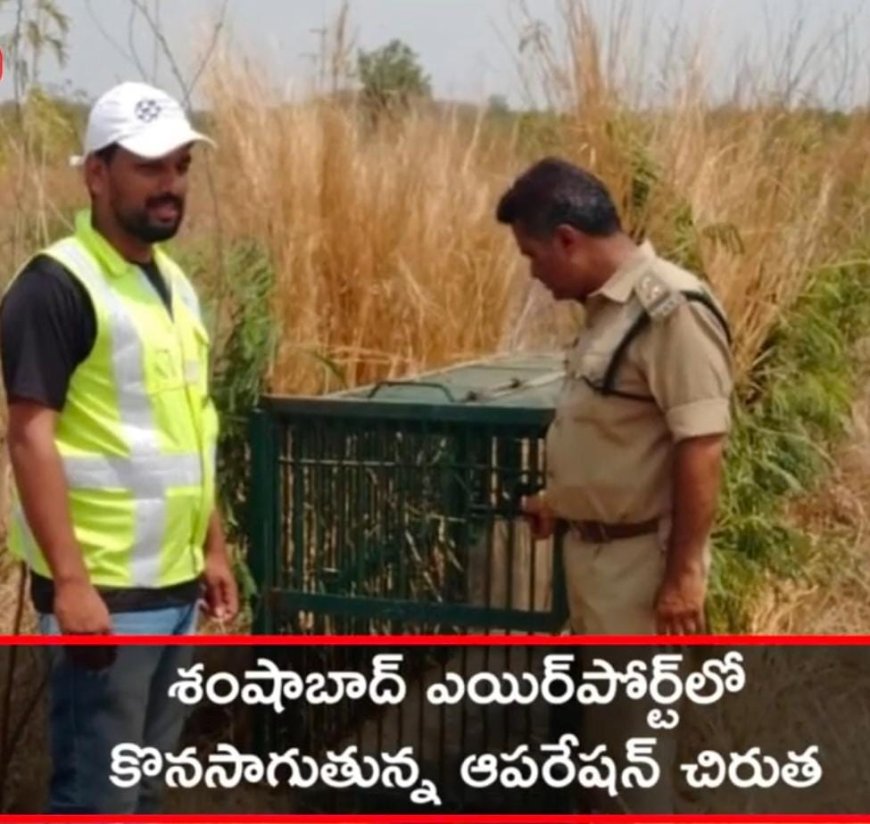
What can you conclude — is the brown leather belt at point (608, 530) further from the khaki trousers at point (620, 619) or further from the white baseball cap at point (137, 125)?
the white baseball cap at point (137, 125)

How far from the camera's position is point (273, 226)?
5199 mm

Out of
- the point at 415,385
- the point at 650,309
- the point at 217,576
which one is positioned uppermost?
the point at 650,309

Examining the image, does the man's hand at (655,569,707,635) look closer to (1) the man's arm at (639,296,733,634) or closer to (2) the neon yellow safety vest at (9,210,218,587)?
(1) the man's arm at (639,296,733,634)

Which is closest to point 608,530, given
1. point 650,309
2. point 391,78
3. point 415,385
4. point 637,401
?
point 637,401

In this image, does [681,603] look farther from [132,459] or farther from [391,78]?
[391,78]

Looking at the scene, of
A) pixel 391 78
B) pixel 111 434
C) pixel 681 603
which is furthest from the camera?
pixel 391 78

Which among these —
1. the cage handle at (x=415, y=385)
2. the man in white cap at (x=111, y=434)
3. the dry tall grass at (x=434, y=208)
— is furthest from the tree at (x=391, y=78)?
the man in white cap at (x=111, y=434)

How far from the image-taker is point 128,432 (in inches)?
138

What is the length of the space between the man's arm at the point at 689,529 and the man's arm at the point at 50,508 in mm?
1212

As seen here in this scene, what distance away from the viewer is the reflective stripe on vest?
346 cm

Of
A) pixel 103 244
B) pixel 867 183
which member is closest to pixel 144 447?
pixel 103 244

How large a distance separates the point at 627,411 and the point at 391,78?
9.75 ft

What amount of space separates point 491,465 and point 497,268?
1.34m

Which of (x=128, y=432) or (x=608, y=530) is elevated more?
(x=128, y=432)
